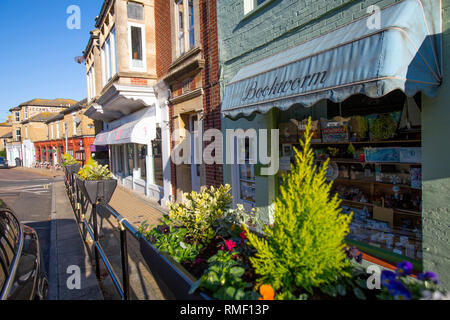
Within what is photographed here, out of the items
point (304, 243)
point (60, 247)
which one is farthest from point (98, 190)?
point (304, 243)

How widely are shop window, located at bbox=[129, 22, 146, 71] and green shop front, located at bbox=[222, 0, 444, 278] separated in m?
6.22

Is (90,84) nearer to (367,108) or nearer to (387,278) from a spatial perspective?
(367,108)

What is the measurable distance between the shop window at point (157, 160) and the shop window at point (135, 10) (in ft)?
13.5

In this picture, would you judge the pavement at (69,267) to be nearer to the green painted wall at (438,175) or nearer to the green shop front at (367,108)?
the green shop front at (367,108)

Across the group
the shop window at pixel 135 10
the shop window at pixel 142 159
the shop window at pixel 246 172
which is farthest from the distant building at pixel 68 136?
the shop window at pixel 246 172

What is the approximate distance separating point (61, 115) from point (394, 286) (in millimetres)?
40278

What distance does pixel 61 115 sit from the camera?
34.8m

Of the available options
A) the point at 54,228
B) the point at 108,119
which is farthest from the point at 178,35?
the point at 108,119

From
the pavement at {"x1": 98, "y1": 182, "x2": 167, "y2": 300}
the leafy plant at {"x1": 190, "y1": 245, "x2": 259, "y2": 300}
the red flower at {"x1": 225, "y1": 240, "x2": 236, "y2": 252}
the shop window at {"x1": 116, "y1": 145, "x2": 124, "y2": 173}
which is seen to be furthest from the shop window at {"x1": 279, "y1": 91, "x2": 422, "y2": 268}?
the shop window at {"x1": 116, "y1": 145, "x2": 124, "y2": 173}

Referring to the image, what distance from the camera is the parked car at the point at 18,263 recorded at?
221cm

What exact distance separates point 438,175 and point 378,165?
3.17ft

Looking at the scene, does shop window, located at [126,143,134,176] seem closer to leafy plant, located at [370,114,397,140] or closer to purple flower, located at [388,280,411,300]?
leafy plant, located at [370,114,397,140]

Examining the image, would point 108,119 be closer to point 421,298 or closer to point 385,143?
point 385,143
